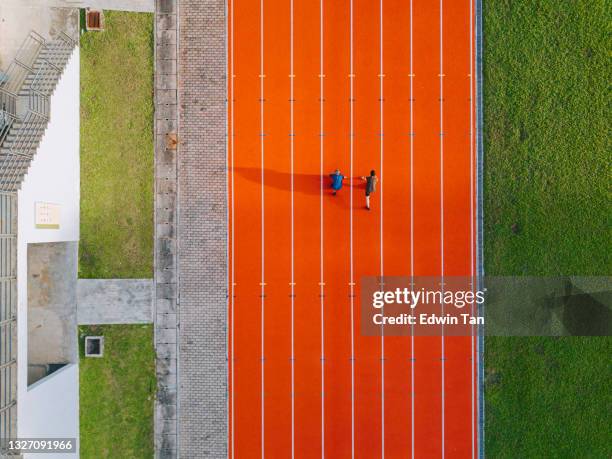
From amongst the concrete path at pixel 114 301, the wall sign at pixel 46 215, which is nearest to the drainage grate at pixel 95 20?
the wall sign at pixel 46 215

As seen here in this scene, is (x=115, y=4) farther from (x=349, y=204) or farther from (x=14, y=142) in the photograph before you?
(x=349, y=204)

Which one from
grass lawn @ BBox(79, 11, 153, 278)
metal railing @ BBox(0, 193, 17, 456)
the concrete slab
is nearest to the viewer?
metal railing @ BBox(0, 193, 17, 456)

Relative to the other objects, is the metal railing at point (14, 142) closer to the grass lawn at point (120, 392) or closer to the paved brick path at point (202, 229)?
the grass lawn at point (120, 392)

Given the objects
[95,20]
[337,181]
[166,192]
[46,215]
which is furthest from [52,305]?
[337,181]

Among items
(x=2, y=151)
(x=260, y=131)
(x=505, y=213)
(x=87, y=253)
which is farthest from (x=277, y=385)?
(x=2, y=151)

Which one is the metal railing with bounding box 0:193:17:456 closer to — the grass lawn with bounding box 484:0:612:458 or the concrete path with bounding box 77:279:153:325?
the concrete path with bounding box 77:279:153:325

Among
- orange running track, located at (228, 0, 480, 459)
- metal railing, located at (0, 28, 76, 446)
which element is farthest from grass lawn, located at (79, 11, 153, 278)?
orange running track, located at (228, 0, 480, 459)

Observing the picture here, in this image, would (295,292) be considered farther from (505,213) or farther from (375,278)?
(505,213)
